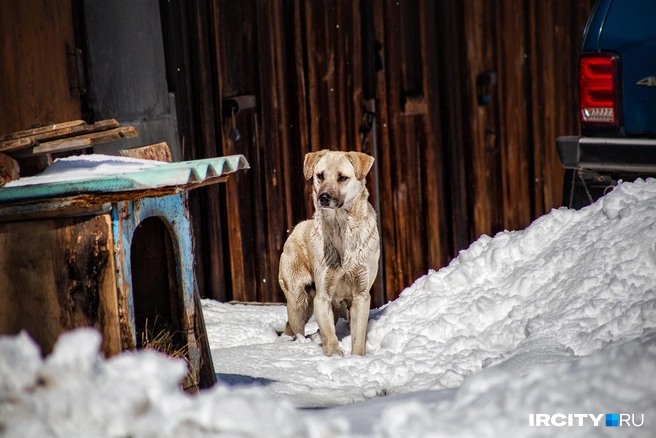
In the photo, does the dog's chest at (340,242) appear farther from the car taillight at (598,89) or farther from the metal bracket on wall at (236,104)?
the metal bracket on wall at (236,104)

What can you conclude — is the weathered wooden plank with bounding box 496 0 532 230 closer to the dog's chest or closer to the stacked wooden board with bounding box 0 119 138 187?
the dog's chest

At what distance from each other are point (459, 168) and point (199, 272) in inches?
100

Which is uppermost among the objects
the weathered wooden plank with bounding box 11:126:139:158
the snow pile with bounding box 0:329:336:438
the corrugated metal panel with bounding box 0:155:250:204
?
the weathered wooden plank with bounding box 11:126:139:158

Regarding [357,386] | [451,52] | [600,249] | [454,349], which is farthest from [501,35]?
[357,386]

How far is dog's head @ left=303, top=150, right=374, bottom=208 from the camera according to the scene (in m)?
5.74

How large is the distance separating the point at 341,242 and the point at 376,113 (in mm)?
2034

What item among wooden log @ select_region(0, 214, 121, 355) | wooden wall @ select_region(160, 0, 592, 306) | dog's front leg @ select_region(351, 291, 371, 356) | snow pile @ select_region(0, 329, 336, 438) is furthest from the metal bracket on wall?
snow pile @ select_region(0, 329, 336, 438)

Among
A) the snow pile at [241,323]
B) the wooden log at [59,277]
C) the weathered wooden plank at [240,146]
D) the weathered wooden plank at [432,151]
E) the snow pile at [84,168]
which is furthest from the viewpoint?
the weathered wooden plank at [240,146]

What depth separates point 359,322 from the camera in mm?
5754

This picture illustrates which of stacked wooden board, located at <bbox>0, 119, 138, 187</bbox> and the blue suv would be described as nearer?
stacked wooden board, located at <bbox>0, 119, 138, 187</bbox>

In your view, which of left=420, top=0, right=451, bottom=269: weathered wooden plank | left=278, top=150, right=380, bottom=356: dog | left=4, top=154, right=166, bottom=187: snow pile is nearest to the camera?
left=4, top=154, right=166, bottom=187: snow pile

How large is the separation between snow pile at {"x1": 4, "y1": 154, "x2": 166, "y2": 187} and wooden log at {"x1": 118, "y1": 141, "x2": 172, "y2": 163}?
0.77 ft

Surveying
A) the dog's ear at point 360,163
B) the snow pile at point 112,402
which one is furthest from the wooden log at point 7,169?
the dog's ear at point 360,163

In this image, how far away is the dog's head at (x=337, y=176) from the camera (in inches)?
226
